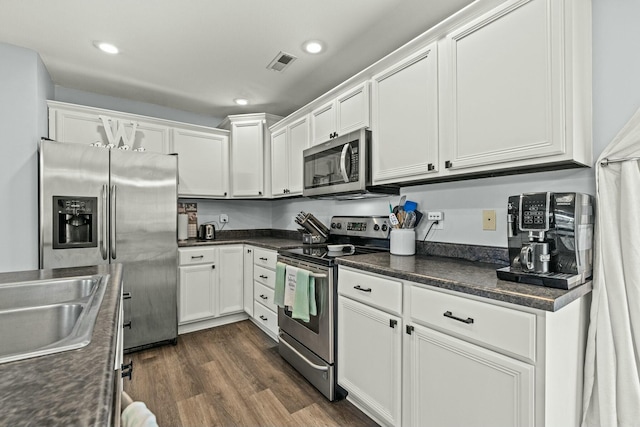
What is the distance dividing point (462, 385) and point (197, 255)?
260 cm

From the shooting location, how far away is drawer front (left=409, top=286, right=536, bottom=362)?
1.09 meters

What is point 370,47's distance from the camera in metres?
2.34

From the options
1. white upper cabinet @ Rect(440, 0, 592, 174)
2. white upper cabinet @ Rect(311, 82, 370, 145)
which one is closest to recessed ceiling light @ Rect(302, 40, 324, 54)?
white upper cabinet @ Rect(311, 82, 370, 145)

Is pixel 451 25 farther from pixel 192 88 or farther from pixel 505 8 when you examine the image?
pixel 192 88

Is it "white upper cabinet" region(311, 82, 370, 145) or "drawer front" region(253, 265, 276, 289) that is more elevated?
"white upper cabinet" region(311, 82, 370, 145)

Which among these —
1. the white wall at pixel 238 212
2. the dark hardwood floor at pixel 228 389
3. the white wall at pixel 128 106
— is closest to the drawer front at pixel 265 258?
the dark hardwood floor at pixel 228 389

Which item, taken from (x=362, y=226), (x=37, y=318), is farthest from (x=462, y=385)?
(x=37, y=318)

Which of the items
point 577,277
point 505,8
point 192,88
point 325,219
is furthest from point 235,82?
point 577,277

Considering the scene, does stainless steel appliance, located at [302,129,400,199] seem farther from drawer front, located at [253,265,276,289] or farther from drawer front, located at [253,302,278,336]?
drawer front, located at [253,302,278,336]

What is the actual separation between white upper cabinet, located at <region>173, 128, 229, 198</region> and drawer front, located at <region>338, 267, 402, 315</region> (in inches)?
87.4

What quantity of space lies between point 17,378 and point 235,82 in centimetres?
289

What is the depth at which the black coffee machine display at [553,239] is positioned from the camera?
1.25 m

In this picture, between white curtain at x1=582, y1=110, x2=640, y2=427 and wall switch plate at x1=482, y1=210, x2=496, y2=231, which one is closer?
white curtain at x1=582, y1=110, x2=640, y2=427

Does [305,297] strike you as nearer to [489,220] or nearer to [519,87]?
[489,220]
